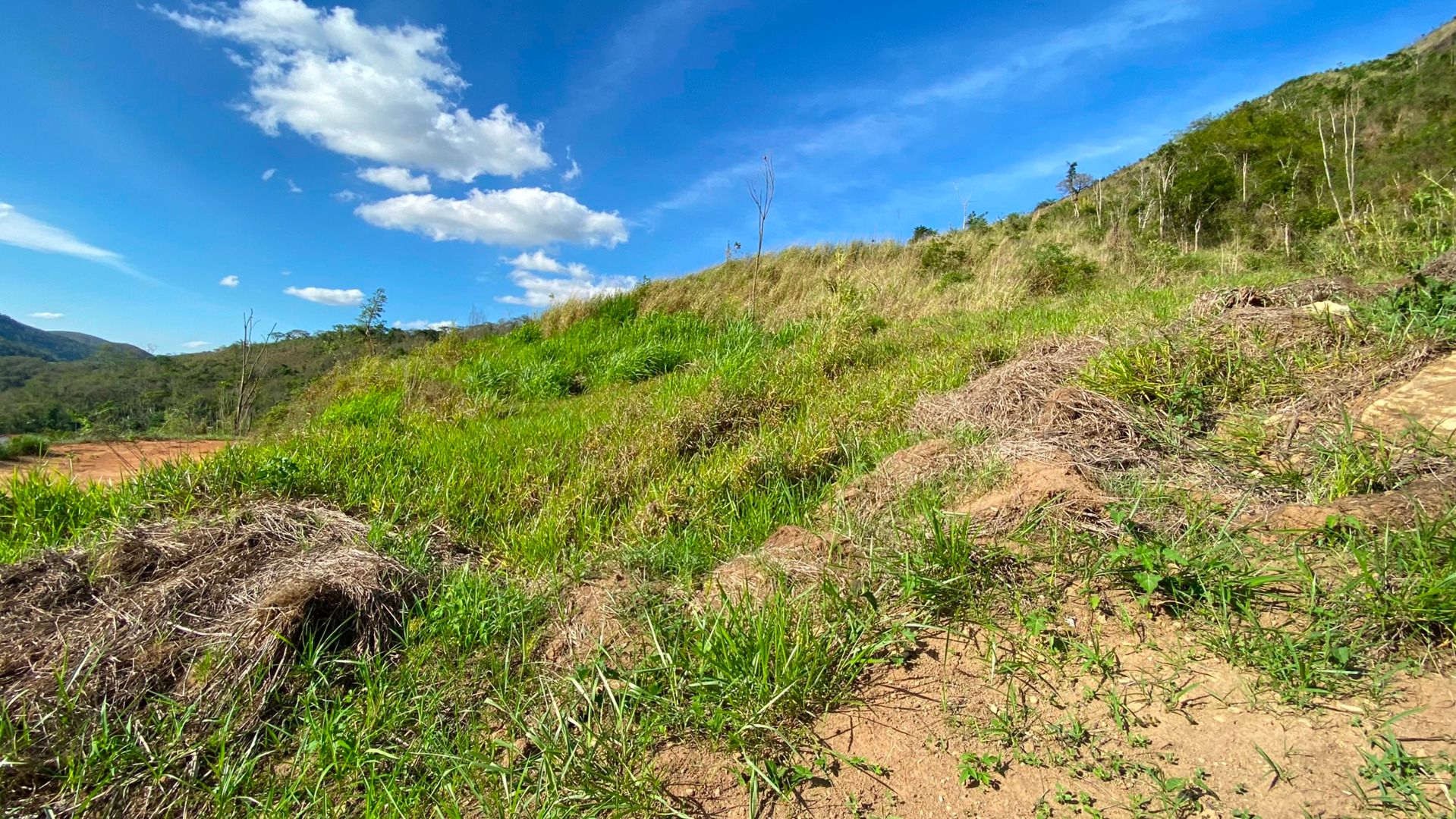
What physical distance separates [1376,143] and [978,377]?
135 feet

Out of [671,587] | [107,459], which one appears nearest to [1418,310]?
[671,587]

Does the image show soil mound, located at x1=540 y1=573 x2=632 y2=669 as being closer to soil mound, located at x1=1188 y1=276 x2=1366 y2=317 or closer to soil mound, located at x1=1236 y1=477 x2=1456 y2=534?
soil mound, located at x1=1236 y1=477 x2=1456 y2=534

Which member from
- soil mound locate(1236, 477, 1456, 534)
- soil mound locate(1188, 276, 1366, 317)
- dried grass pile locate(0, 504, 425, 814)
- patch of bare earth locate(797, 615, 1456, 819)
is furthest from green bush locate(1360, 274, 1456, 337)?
dried grass pile locate(0, 504, 425, 814)

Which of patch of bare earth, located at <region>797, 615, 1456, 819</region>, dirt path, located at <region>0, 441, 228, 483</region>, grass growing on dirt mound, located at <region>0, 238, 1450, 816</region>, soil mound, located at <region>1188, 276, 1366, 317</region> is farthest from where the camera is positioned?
soil mound, located at <region>1188, 276, 1366, 317</region>

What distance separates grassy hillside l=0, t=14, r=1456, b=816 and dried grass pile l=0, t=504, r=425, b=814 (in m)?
0.01

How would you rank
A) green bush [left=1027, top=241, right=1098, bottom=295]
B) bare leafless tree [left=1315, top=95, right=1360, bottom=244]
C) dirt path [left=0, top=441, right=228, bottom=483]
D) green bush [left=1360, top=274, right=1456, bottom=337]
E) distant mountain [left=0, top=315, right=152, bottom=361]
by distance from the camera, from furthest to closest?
distant mountain [left=0, top=315, right=152, bottom=361] < bare leafless tree [left=1315, top=95, right=1360, bottom=244] < green bush [left=1027, top=241, right=1098, bottom=295] < dirt path [left=0, top=441, right=228, bottom=483] < green bush [left=1360, top=274, right=1456, bottom=337]

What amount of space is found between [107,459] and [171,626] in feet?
14.8

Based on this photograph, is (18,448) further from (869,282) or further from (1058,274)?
(1058,274)

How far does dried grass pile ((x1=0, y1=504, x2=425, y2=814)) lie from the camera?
5.37 feet


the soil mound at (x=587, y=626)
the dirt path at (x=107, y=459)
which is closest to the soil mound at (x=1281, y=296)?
the soil mound at (x=587, y=626)

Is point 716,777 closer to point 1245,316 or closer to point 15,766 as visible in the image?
point 15,766

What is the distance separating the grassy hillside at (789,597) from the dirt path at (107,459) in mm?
335

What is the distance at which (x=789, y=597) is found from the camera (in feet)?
6.30

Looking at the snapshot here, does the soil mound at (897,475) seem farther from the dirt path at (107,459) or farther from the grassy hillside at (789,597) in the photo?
the dirt path at (107,459)
